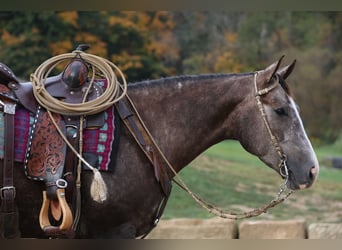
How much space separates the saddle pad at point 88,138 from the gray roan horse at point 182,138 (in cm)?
6

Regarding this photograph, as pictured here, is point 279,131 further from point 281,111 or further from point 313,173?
point 313,173

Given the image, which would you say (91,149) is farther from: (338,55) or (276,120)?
(338,55)

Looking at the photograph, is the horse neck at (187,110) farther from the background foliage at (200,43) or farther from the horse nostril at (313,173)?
the background foliage at (200,43)

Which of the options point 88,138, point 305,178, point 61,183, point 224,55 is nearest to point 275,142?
point 305,178

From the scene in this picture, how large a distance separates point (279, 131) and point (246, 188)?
4727 mm

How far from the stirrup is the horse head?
933mm

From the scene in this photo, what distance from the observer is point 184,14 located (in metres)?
7.21

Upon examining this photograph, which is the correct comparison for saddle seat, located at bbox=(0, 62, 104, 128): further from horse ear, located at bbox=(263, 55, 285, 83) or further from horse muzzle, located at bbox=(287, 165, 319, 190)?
horse muzzle, located at bbox=(287, 165, 319, 190)

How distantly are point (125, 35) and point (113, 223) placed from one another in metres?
4.77

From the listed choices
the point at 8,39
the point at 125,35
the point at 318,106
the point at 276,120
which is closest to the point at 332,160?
the point at 318,106

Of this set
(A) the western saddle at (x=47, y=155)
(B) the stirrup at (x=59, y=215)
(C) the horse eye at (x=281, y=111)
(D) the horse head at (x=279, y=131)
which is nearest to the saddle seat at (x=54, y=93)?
(A) the western saddle at (x=47, y=155)

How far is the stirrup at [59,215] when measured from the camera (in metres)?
2.48

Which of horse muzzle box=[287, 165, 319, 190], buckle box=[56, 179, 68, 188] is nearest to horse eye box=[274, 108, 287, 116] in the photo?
→ horse muzzle box=[287, 165, 319, 190]

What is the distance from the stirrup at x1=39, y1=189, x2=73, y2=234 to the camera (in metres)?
2.48
